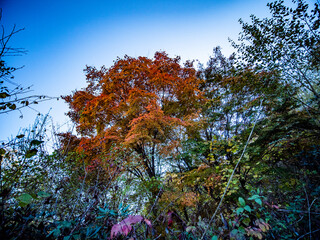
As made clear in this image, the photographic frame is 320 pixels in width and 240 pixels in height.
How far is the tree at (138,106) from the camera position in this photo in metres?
4.43

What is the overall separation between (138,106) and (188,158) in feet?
12.6

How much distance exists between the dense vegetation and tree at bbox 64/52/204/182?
53mm

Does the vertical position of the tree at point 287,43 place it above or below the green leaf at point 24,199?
above

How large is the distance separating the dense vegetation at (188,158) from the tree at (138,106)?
0.05 meters

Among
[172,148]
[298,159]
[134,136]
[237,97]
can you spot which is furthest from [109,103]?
[298,159]

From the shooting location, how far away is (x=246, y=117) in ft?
17.4

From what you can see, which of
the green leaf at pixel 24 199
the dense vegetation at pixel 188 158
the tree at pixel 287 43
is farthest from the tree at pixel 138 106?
the green leaf at pixel 24 199

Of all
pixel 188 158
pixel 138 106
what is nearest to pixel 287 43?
pixel 138 106

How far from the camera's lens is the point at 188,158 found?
21.6ft

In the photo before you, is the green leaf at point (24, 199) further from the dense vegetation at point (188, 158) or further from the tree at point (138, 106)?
the tree at point (138, 106)

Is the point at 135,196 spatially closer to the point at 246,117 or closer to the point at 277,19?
the point at 246,117

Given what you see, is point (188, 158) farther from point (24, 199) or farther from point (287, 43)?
point (24, 199)

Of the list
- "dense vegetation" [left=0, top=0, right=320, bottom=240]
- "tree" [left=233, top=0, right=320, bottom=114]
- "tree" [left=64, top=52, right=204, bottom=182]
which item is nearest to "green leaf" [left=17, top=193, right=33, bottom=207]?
"dense vegetation" [left=0, top=0, right=320, bottom=240]

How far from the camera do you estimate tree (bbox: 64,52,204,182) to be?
443 centimetres
